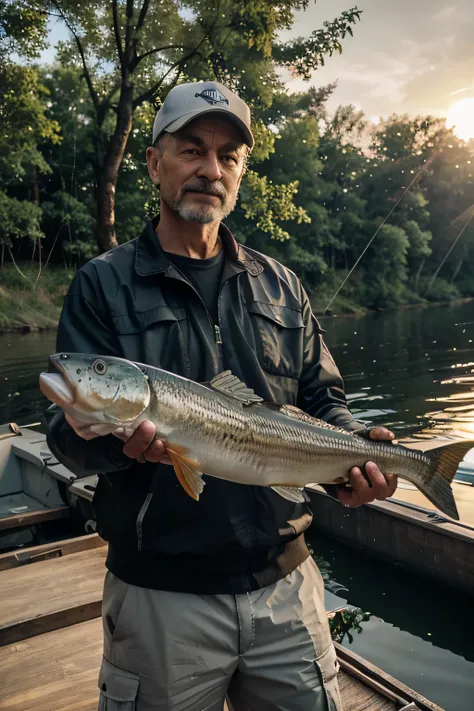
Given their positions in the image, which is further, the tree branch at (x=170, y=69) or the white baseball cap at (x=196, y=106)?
the tree branch at (x=170, y=69)

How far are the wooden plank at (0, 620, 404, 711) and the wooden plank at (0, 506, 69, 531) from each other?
3.45 meters

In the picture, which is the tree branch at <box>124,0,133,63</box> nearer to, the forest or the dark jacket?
the forest

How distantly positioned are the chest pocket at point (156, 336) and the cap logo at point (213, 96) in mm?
965

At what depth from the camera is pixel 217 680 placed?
2486 millimetres

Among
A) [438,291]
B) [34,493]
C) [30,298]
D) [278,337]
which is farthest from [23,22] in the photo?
[438,291]

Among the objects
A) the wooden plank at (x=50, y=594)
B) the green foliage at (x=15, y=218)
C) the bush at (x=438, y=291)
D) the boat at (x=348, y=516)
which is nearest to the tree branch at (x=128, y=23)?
the boat at (x=348, y=516)

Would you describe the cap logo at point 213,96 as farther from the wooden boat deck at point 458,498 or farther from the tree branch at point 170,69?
the tree branch at point 170,69

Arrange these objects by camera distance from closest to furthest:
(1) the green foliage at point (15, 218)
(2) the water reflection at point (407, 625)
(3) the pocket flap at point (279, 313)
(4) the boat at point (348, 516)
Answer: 1. (3) the pocket flap at point (279, 313)
2. (2) the water reflection at point (407, 625)
3. (4) the boat at point (348, 516)
4. (1) the green foliage at point (15, 218)

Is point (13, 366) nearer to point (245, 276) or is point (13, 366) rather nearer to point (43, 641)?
point (43, 641)

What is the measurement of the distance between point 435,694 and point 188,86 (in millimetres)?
5823

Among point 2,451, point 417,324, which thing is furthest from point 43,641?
point 417,324

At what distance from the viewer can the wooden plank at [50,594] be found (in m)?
4.94

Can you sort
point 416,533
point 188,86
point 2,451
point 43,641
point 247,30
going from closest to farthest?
point 188,86 < point 43,641 < point 416,533 < point 2,451 < point 247,30

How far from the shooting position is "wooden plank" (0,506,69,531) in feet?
26.7
